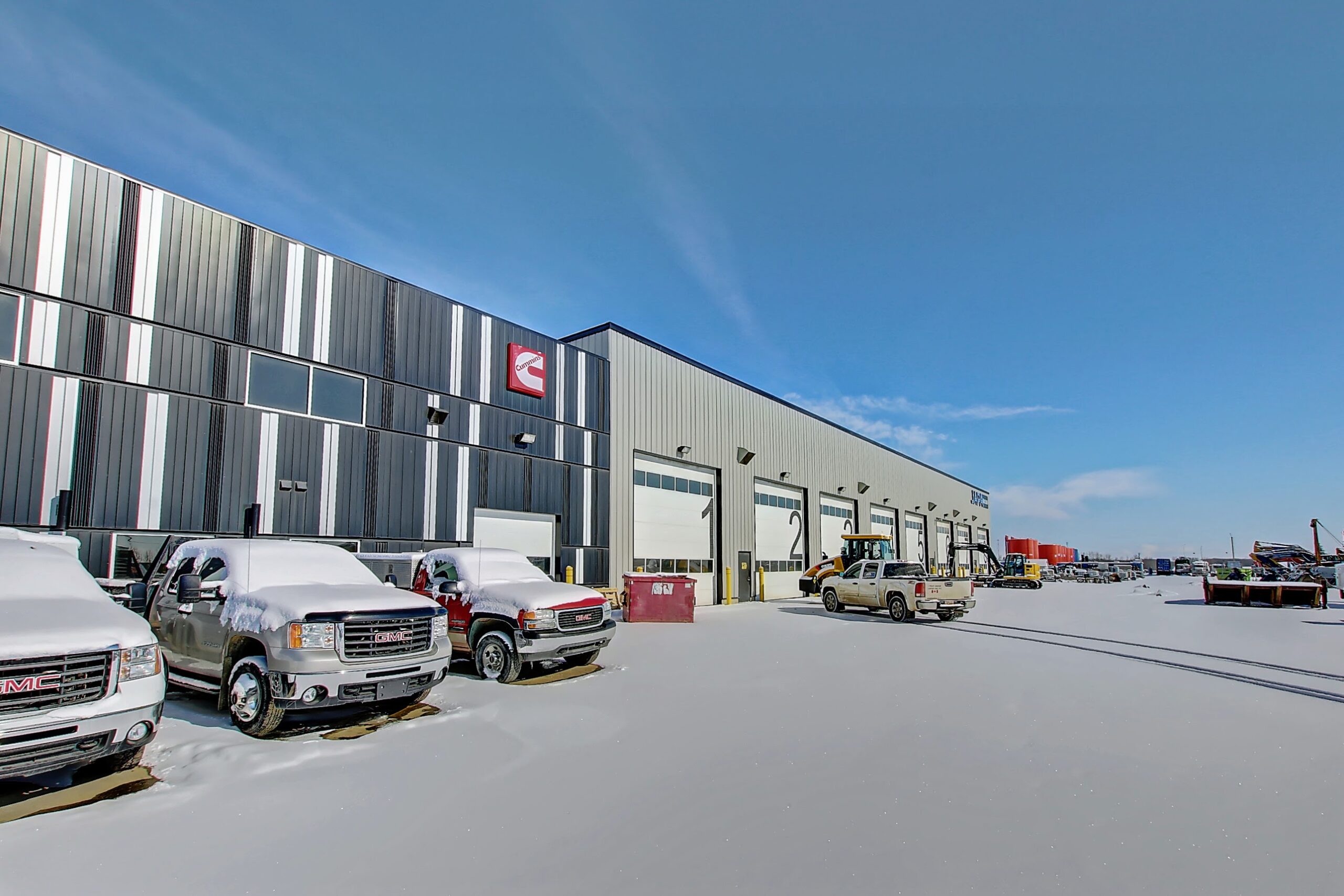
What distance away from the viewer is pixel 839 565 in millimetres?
30531

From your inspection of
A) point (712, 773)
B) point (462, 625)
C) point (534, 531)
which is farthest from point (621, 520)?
point (712, 773)

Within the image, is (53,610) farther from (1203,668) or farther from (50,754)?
(1203,668)

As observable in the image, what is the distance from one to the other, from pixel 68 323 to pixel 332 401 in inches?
185

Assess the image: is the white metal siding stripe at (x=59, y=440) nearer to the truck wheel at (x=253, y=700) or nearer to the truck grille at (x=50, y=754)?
the truck wheel at (x=253, y=700)

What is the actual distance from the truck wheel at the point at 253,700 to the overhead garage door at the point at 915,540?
45278 millimetres

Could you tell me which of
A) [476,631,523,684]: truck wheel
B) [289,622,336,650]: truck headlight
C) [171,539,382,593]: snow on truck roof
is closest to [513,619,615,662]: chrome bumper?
[476,631,523,684]: truck wheel

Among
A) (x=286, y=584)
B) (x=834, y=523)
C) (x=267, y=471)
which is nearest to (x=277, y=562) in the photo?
(x=286, y=584)

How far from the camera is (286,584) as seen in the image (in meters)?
7.45

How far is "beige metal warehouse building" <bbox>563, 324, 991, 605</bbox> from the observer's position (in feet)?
79.2

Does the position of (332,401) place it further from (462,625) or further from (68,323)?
(462,625)

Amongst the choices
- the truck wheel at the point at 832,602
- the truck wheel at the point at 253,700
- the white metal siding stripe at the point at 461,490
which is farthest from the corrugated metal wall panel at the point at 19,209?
the truck wheel at the point at 832,602

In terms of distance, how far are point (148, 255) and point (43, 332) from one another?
7.27 ft

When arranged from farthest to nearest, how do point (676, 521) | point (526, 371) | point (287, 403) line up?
point (676, 521)
point (526, 371)
point (287, 403)

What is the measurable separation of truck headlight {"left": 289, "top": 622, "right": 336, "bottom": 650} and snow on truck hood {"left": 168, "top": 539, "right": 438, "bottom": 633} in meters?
0.09
